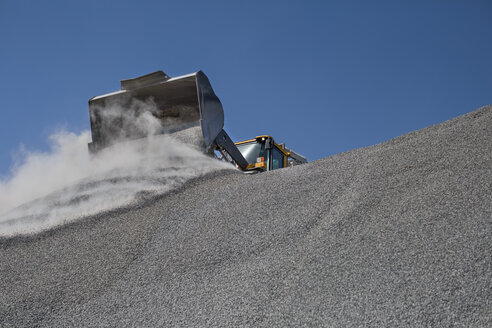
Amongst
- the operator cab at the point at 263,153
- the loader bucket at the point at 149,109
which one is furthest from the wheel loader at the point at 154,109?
the operator cab at the point at 263,153

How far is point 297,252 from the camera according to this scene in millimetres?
2795

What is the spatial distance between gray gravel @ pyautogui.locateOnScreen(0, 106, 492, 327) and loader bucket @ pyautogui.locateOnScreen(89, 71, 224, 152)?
1814 mm

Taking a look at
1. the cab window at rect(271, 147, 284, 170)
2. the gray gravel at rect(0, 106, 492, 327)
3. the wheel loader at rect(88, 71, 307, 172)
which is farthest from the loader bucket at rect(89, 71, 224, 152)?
the gray gravel at rect(0, 106, 492, 327)

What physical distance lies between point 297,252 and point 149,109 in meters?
3.83

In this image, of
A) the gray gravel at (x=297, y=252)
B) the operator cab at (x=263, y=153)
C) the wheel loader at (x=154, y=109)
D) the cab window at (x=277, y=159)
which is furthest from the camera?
the cab window at (x=277, y=159)

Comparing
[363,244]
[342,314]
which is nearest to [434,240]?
[363,244]

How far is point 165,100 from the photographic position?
5.96 m

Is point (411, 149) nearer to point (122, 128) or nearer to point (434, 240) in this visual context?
point (434, 240)

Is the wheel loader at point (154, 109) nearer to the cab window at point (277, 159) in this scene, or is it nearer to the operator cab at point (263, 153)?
the operator cab at point (263, 153)

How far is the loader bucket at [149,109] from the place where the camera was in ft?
19.1

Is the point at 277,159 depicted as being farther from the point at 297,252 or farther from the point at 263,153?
the point at 297,252

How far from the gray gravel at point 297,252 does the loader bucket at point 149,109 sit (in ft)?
5.95

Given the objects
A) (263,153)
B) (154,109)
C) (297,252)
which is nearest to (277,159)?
(263,153)

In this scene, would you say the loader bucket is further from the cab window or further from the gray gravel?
the gray gravel
